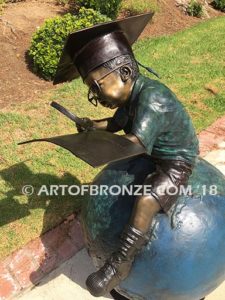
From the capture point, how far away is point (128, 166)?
11.9 ft

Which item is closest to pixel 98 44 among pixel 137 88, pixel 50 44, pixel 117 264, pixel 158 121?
pixel 137 88

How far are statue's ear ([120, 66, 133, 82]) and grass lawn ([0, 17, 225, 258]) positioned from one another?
90.1 inches

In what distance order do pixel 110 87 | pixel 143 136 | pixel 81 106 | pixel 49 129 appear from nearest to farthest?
pixel 143 136 → pixel 110 87 → pixel 49 129 → pixel 81 106

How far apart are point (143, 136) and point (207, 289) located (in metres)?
1.45

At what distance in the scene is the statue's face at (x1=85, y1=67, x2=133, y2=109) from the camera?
309 cm

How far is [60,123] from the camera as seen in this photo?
655cm

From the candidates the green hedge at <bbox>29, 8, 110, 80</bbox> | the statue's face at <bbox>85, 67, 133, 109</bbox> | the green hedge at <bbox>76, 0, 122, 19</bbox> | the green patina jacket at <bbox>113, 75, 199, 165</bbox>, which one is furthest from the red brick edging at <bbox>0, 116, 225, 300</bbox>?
the green hedge at <bbox>76, 0, 122, 19</bbox>

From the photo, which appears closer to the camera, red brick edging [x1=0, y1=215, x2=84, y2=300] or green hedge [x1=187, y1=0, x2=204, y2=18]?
red brick edging [x1=0, y1=215, x2=84, y2=300]

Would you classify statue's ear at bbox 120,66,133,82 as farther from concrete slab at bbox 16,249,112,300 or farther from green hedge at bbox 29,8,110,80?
green hedge at bbox 29,8,110,80

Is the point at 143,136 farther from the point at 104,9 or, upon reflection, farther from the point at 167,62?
the point at 104,9

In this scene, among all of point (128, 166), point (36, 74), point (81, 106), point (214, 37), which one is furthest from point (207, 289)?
point (214, 37)

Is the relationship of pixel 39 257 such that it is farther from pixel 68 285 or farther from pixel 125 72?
pixel 125 72

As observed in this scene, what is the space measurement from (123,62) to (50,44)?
5.06 meters

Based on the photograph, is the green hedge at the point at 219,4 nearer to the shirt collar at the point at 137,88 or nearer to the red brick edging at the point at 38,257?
the red brick edging at the point at 38,257
